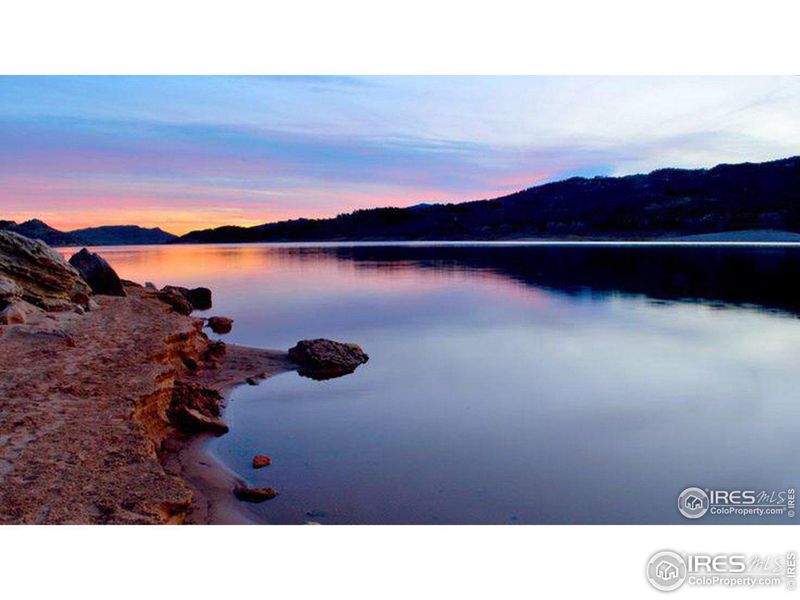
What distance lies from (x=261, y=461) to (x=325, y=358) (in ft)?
12.5

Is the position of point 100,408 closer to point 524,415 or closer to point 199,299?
point 524,415

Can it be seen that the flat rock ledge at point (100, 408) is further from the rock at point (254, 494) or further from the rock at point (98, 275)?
the rock at point (98, 275)

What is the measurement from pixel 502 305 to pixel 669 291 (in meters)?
7.12

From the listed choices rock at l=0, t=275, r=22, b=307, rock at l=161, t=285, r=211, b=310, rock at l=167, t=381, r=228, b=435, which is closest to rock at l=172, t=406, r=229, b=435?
rock at l=167, t=381, r=228, b=435

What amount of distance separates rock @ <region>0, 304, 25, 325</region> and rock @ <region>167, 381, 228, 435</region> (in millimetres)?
2465

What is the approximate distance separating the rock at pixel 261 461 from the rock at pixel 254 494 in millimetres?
649

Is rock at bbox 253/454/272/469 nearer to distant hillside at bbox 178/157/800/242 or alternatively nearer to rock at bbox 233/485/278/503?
rock at bbox 233/485/278/503

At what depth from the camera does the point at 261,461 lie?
5910 mm

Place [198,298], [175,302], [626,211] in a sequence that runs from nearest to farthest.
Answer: [175,302], [198,298], [626,211]

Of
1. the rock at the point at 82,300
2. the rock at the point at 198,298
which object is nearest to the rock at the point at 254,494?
the rock at the point at 82,300
